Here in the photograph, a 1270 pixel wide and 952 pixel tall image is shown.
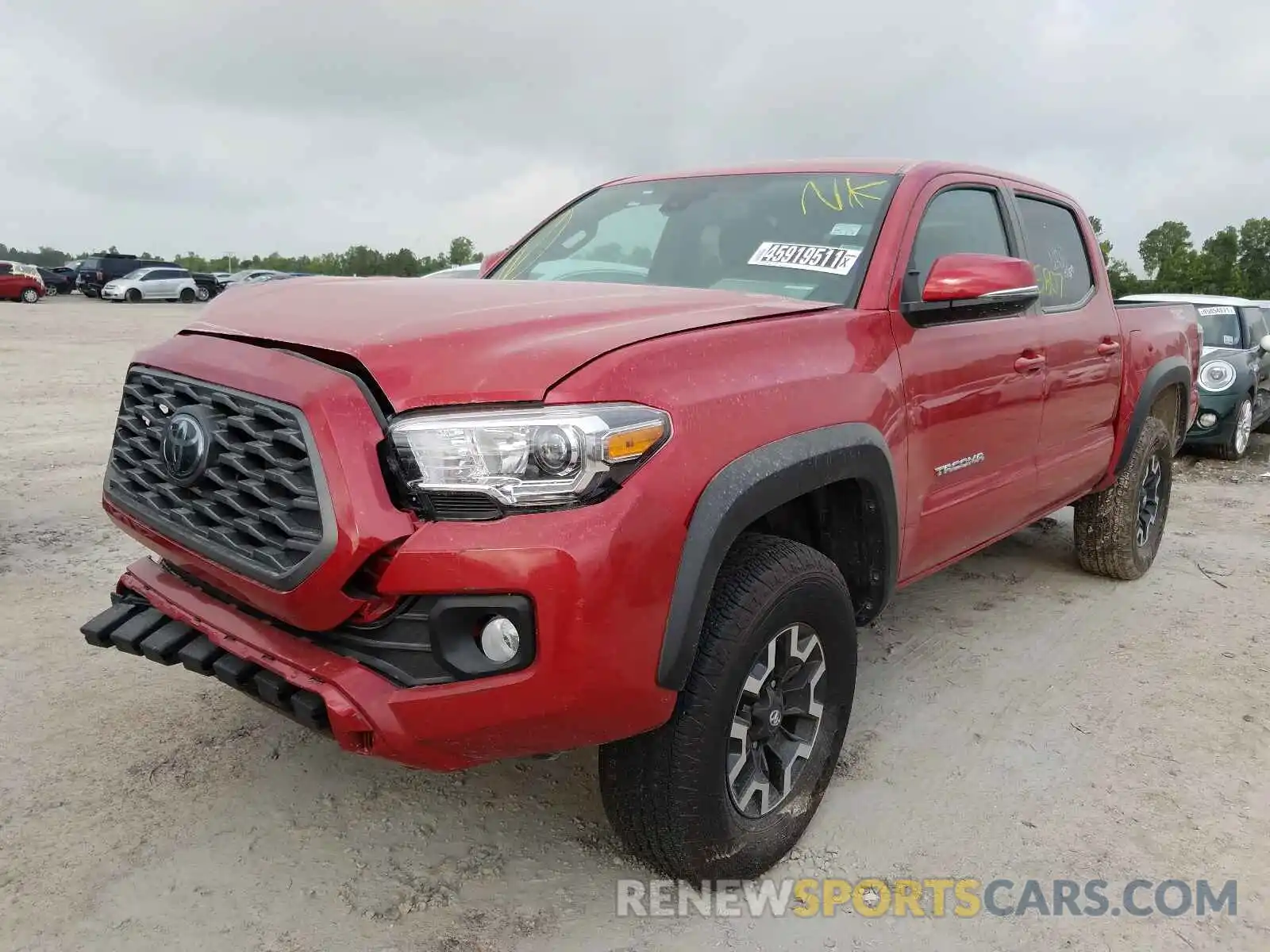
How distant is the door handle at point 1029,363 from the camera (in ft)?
11.3

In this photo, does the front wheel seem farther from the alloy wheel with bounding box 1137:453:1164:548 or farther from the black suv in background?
the black suv in background

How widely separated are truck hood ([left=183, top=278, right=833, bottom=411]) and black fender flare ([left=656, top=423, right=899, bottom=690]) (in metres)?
0.37

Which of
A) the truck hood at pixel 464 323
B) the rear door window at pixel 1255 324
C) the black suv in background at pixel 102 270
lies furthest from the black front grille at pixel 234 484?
the black suv in background at pixel 102 270

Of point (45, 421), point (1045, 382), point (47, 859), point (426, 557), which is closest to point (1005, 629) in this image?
point (1045, 382)

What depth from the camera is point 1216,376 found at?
30.6 ft

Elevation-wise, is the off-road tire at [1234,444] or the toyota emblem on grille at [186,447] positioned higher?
the toyota emblem on grille at [186,447]

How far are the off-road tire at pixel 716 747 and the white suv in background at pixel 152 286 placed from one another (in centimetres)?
3802

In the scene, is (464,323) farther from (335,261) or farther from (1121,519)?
(335,261)

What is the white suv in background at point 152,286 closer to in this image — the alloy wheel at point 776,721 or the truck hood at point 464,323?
the truck hood at point 464,323

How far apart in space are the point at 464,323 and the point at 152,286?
126 feet

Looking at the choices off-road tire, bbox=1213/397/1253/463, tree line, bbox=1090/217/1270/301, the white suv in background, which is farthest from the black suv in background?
tree line, bbox=1090/217/1270/301

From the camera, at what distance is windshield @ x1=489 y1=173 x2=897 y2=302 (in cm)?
303

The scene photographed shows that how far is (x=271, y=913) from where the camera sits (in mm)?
2311

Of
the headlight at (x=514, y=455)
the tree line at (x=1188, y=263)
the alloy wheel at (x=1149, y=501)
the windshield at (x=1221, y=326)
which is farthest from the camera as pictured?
the tree line at (x=1188, y=263)
